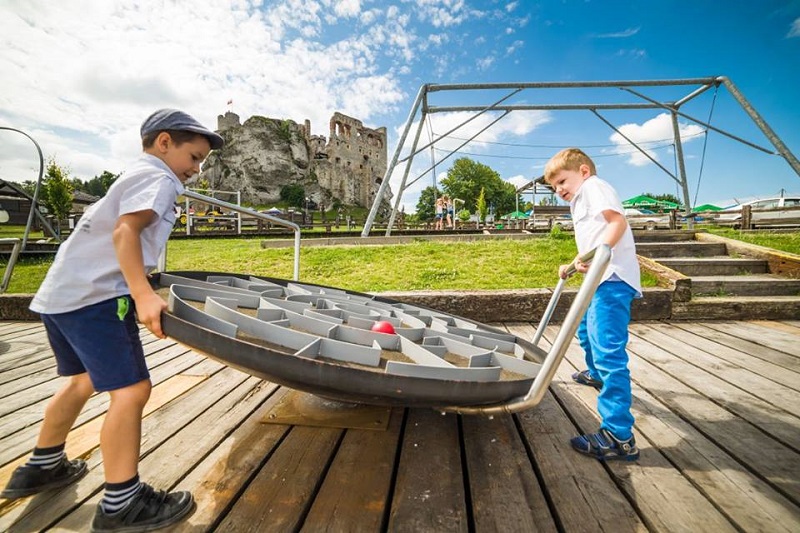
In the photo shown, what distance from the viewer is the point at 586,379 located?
2422 millimetres

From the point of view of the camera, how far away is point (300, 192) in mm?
61562

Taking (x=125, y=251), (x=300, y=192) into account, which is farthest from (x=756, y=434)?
(x=300, y=192)

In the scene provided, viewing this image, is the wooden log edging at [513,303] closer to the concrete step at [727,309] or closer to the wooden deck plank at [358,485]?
the concrete step at [727,309]

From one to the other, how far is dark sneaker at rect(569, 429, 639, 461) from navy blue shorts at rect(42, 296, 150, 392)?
1837mm

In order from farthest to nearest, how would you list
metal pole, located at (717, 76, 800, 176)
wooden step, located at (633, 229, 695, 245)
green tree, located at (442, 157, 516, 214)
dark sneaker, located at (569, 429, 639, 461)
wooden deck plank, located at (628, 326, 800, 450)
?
green tree, located at (442, 157, 516, 214)
wooden step, located at (633, 229, 695, 245)
metal pole, located at (717, 76, 800, 176)
wooden deck plank, located at (628, 326, 800, 450)
dark sneaker, located at (569, 429, 639, 461)

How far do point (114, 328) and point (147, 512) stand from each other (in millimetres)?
628

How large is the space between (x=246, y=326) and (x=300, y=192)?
208 feet

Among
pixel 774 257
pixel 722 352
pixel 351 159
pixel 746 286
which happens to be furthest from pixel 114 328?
pixel 351 159

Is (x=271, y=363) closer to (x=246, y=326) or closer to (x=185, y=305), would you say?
(x=246, y=326)

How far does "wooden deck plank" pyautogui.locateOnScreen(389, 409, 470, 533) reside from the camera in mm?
1201

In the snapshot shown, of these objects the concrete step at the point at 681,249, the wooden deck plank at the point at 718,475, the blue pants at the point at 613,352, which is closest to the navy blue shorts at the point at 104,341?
the blue pants at the point at 613,352

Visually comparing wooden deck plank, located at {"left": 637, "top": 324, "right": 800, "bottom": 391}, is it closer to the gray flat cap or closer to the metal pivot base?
the metal pivot base

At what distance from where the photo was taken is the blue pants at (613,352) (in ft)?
5.42

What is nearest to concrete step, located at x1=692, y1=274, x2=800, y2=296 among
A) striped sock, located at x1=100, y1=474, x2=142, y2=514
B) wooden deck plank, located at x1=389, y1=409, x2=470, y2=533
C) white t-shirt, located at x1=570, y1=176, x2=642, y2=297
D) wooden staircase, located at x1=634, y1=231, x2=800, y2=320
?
wooden staircase, located at x1=634, y1=231, x2=800, y2=320
